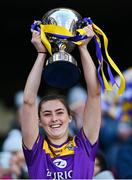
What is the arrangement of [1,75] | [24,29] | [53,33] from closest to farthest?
[53,33], [24,29], [1,75]

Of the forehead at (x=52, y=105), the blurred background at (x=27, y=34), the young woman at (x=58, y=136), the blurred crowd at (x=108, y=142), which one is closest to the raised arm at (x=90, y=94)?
the young woman at (x=58, y=136)

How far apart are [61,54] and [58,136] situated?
1.96 ft

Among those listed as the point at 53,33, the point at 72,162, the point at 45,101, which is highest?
the point at 53,33

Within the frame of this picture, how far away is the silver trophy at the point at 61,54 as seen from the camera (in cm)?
543

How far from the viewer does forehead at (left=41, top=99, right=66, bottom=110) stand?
18.8 feet

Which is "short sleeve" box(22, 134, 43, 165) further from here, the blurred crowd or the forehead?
the blurred crowd

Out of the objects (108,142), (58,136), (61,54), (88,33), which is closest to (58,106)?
(58,136)

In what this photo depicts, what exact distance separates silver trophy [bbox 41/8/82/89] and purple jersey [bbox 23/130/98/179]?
0.44 meters

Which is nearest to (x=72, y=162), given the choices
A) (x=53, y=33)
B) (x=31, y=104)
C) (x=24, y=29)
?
(x=31, y=104)

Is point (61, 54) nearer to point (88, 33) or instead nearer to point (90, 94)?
point (88, 33)

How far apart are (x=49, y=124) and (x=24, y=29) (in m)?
6.78

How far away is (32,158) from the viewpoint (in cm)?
557

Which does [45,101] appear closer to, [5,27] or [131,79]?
[131,79]

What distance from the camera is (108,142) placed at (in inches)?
324
